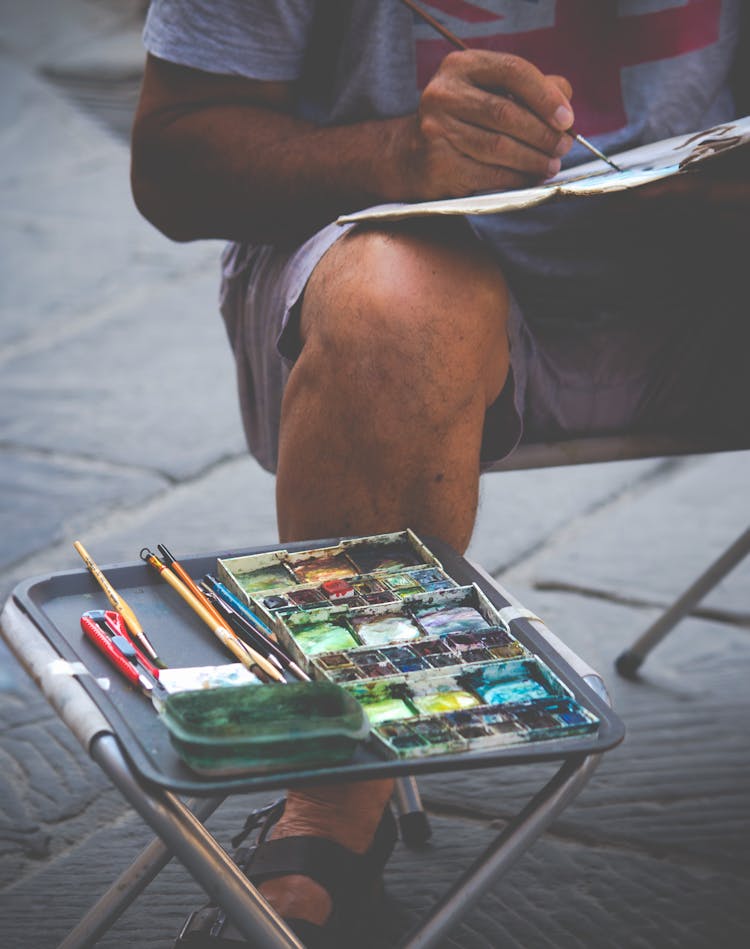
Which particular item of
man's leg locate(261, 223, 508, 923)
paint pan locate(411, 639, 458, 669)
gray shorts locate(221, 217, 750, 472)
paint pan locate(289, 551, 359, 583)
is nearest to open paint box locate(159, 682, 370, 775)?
paint pan locate(411, 639, 458, 669)

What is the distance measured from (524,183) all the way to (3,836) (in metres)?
1.01

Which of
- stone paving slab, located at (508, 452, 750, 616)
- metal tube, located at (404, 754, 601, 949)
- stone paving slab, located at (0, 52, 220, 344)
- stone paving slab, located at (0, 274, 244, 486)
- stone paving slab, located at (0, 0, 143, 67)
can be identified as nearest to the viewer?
metal tube, located at (404, 754, 601, 949)

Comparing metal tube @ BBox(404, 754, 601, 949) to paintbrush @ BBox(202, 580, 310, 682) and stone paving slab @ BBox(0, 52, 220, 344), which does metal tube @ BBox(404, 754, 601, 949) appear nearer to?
paintbrush @ BBox(202, 580, 310, 682)

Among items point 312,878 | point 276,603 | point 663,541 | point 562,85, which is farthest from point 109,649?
point 663,541

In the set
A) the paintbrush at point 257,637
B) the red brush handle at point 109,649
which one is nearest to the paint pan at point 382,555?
the paintbrush at point 257,637

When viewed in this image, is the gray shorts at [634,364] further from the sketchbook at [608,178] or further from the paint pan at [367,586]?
the paint pan at [367,586]

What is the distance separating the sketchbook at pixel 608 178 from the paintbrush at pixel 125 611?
0.38 metres

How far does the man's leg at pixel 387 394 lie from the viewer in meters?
1.14

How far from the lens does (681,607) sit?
6.07 feet

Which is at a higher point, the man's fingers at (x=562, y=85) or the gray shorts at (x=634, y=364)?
the man's fingers at (x=562, y=85)

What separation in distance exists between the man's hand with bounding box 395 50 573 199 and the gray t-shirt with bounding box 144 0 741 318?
0.15 meters

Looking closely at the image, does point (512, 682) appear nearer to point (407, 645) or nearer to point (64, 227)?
point (407, 645)

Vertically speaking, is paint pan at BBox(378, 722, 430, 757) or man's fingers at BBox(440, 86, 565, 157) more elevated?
man's fingers at BBox(440, 86, 565, 157)

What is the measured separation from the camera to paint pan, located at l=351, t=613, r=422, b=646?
3.26 feet
